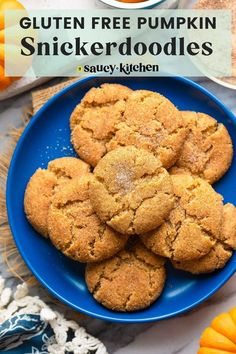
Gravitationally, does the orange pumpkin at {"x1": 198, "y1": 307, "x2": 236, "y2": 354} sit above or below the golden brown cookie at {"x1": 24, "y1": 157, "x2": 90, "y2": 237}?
below

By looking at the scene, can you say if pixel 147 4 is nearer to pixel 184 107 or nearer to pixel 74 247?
pixel 184 107

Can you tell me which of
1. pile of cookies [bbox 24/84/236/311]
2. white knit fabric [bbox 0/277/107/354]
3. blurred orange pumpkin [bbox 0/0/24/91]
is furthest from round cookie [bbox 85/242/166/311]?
blurred orange pumpkin [bbox 0/0/24/91]

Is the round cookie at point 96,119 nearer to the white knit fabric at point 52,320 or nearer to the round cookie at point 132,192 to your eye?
the round cookie at point 132,192

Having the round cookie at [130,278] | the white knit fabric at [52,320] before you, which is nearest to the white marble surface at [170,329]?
the white knit fabric at [52,320]

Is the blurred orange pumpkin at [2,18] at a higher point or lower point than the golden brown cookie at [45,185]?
higher

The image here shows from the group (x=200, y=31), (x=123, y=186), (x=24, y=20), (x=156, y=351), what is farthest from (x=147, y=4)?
(x=156, y=351)

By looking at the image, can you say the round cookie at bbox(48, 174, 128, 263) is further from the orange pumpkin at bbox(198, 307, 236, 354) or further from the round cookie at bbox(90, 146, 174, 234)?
the orange pumpkin at bbox(198, 307, 236, 354)
